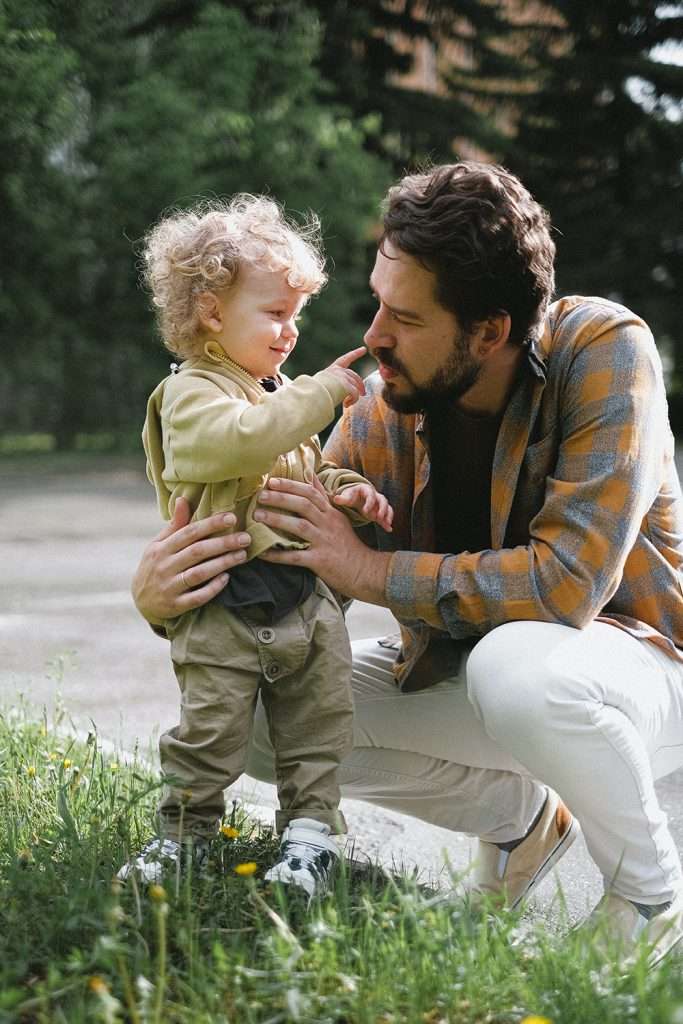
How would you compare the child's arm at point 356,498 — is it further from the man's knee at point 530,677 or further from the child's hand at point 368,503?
the man's knee at point 530,677

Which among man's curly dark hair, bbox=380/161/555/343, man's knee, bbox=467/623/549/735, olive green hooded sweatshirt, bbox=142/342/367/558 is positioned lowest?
man's knee, bbox=467/623/549/735

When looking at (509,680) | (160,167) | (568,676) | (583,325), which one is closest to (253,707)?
(509,680)

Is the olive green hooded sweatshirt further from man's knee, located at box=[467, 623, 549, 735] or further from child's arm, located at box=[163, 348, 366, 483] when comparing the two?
man's knee, located at box=[467, 623, 549, 735]

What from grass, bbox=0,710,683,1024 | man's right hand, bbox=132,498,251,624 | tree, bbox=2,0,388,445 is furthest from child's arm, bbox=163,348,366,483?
tree, bbox=2,0,388,445

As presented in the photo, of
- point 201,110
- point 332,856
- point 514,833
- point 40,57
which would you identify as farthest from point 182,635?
point 201,110

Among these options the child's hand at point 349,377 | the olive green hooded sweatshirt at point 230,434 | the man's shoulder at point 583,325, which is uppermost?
the man's shoulder at point 583,325

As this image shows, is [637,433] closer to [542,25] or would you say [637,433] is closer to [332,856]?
[332,856]

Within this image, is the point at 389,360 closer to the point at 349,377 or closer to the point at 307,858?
the point at 349,377

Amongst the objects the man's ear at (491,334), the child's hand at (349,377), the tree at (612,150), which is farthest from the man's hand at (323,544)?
the tree at (612,150)

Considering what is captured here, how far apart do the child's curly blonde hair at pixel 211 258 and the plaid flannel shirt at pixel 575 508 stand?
1.92 feet

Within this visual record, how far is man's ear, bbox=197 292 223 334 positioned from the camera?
3.11 m

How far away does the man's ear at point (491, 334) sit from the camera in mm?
3188

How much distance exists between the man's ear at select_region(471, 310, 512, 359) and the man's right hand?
721 mm

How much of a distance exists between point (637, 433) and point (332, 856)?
1.15 meters
